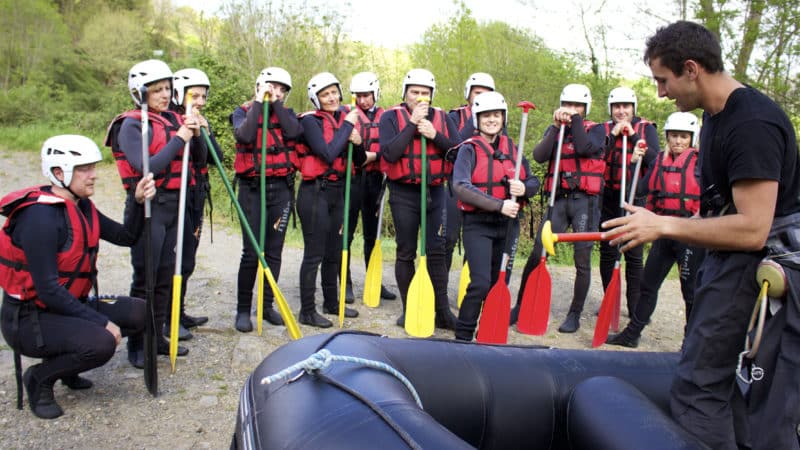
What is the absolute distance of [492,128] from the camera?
4930 millimetres

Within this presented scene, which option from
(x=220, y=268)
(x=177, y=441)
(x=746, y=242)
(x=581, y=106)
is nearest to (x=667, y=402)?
(x=746, y=242)

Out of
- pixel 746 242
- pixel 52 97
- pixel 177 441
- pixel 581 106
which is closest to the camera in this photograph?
pixel 746 242

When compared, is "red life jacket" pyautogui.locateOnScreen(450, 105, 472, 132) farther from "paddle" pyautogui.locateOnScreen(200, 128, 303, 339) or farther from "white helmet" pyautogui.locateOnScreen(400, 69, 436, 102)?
"paddle" pyautogui.locateOnScreen(200, 128, 303, 339)

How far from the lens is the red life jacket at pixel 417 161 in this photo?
210 inches

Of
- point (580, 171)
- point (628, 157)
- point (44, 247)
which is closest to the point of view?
point (44, 247)

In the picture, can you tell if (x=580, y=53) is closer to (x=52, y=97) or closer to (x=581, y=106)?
(x=581, y=106)

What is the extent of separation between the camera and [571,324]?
5.86 metres

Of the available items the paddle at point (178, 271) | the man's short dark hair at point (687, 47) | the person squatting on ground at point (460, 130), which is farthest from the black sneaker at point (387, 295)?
the man's short dark hair at point (687, 47)

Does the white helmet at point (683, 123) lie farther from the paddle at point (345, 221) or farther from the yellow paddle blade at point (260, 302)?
the yellow paddle blade at point (260, 302)

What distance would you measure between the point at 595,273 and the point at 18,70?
23.8 m

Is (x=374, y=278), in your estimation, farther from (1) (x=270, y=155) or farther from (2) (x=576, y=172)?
(2) (x=576, y=172)

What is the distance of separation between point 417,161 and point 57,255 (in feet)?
9.32

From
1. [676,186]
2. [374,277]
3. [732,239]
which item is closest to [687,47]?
[732,239]

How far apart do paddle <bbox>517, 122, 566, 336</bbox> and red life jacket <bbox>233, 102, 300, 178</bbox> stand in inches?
90.9
